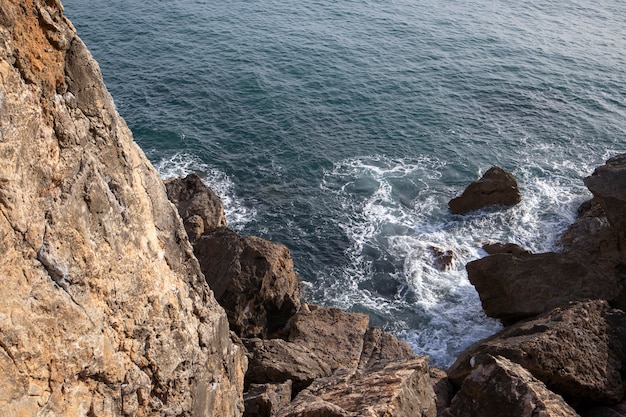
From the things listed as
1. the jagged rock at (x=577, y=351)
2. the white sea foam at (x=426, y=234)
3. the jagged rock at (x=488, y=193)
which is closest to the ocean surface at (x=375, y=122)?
the white sea foam at (x=426, y=234)

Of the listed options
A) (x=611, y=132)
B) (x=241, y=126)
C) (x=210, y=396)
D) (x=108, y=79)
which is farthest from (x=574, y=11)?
(x=210, y=396)

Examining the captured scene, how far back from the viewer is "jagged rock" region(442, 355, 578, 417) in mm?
16500

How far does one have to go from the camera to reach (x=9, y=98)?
813 centimetres

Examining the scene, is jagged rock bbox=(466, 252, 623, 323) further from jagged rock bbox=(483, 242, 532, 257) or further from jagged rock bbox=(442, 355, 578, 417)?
jagged rock bbox=(442, 355, 578, 417)

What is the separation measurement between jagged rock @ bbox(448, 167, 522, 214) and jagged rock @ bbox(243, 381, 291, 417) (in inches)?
1045

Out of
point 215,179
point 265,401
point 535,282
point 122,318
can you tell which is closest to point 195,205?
point 215,179

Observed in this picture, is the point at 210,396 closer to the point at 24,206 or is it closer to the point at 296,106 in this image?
the point at 24,206

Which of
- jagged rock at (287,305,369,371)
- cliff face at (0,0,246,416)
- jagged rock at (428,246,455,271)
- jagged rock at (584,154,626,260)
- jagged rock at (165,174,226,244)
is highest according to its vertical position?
cliff face at (0,0,246,416)

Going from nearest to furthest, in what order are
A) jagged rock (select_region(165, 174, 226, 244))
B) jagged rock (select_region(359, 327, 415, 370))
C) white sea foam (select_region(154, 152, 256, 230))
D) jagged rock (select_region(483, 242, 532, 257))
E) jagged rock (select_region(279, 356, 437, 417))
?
1. jagged rock (select_region(279, 356, 437, 417))
2. jagged rock (select_region(359, 327, 415, 370))
3. jagged rock (select_region(165, 174, 226, 244))
4. jagged rock (select_region(483, 242, 532, 257))
5. white sea foam (select_region(154, 152, 256, 230))

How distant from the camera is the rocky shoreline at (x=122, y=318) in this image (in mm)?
8406

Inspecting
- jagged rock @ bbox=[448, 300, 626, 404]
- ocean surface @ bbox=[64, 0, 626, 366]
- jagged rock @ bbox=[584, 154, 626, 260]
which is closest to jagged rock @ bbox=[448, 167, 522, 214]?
ocean surface @ bbox=[64, 0, 626, 366]

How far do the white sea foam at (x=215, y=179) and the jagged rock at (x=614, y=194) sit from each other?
73.7 feet

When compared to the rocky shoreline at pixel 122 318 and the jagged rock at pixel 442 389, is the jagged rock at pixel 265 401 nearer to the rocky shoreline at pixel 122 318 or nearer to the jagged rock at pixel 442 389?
the rocky shoreline at pixel 122 318

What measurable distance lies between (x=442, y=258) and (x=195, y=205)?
1679 cm
